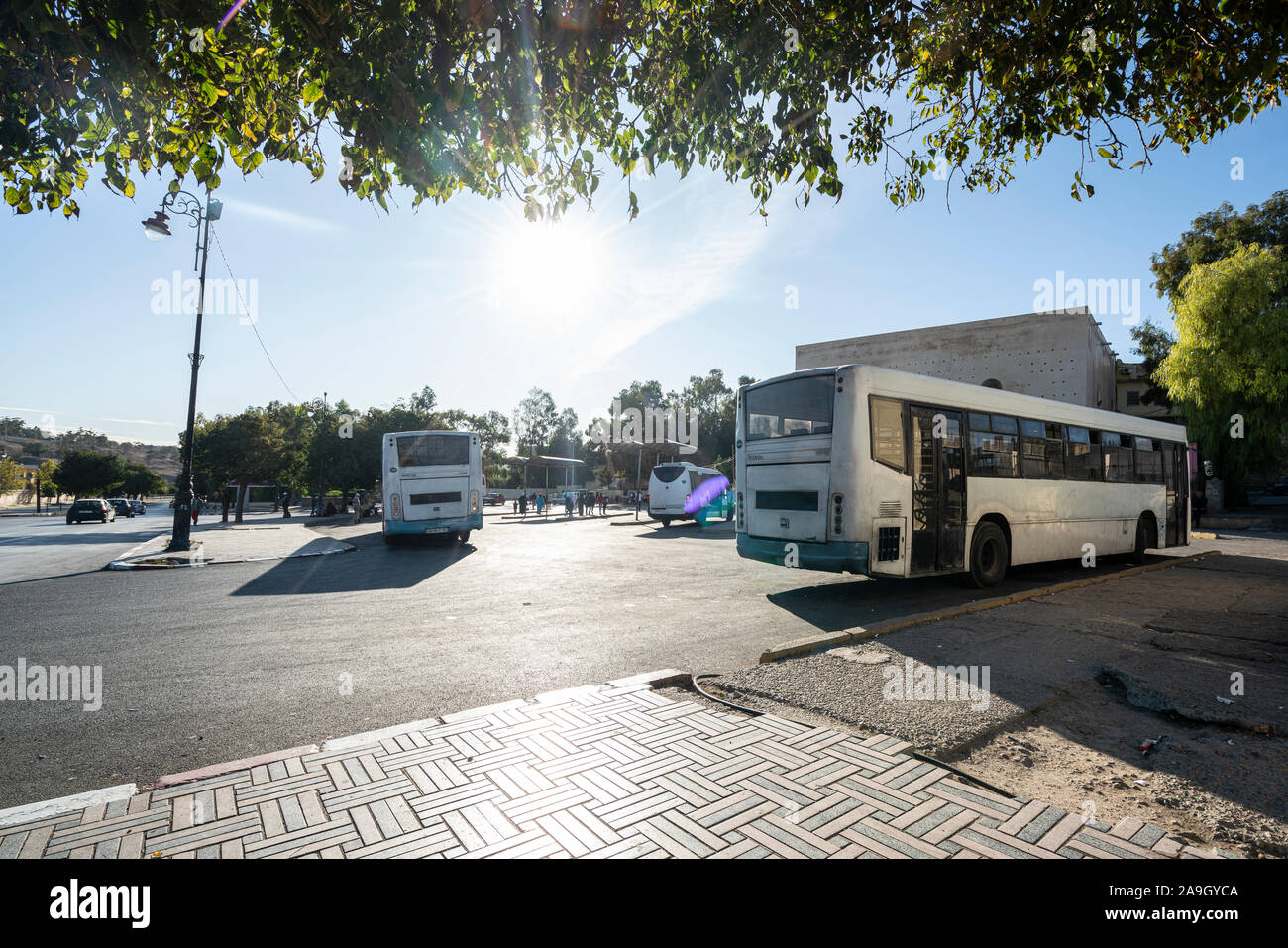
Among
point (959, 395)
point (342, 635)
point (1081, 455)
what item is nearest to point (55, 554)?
point (342, 635)

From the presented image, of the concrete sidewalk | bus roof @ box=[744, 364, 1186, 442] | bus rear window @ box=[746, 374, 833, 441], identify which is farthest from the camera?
the concrete sidewalk

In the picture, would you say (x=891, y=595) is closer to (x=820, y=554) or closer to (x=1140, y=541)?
(x=820, y=554)

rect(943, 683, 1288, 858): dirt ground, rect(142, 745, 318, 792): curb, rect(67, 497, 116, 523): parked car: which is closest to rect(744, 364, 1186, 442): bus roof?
rect(943, 683, 1288, 858): dirt ground

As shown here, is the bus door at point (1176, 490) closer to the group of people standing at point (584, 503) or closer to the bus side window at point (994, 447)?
the bus side window at point (994, 447)

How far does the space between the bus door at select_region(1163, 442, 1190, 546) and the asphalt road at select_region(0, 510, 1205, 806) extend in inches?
90.3

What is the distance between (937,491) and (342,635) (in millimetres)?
8299

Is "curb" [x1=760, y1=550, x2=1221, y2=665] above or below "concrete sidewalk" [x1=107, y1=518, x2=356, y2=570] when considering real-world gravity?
above

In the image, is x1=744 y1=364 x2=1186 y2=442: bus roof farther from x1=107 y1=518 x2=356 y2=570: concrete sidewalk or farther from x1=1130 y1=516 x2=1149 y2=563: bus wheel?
x1=107 y1=518 x2=356 y2=570: concrete sidewalk

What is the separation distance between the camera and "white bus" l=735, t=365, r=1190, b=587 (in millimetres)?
8656

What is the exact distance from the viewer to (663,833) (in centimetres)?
265

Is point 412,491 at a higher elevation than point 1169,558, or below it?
higher
